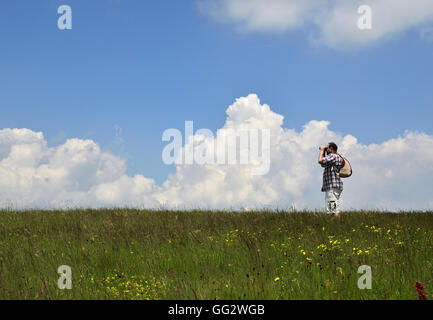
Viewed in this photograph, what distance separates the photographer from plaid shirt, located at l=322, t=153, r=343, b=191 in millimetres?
11352

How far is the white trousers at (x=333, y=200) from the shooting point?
11.4 metres

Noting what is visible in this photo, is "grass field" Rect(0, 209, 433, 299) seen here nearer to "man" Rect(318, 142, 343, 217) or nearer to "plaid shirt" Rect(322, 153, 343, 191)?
"man" Rect(318, 142, 343, 217)

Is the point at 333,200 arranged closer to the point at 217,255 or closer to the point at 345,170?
the point at 345,170

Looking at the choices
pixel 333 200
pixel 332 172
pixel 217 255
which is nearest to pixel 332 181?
pixel 332 172

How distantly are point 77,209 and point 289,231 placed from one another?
800 centimetres

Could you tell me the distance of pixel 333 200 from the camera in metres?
11.4

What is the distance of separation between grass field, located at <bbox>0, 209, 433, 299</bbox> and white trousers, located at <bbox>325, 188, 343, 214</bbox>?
1.30 feet

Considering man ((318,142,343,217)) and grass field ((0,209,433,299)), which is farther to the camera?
man ((318,142,343,217))

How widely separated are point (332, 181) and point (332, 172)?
0.91 ft

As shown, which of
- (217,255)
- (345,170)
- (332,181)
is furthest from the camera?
(345,170)

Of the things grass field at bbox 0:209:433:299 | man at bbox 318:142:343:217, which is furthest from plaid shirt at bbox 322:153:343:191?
grass field at bbox 0:209:433:299

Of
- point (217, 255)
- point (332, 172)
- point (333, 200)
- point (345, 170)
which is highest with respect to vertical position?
point (345, 170)
